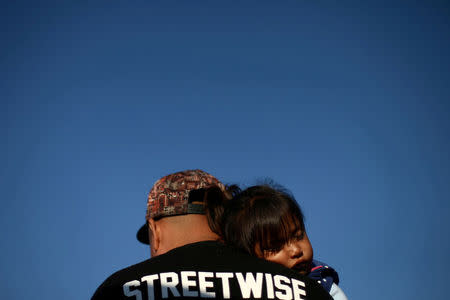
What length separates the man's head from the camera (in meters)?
2.69

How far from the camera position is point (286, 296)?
2.12 m

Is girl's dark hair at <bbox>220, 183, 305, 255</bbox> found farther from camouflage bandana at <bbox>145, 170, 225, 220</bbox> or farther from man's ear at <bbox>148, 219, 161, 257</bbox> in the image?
man's ear at <bbox>148, 219, 161, 257</bbox>

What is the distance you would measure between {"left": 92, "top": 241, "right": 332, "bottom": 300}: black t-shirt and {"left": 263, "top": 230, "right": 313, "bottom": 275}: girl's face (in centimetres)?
103

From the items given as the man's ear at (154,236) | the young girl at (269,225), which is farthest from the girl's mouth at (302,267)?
the man's ear at (154,236)

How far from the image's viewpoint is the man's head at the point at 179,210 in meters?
2.69

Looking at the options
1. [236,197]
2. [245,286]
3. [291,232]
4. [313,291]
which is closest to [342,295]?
[291,232]

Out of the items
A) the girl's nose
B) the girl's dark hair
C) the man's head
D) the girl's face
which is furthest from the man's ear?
the girl's nose

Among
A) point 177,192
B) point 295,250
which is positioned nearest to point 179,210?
point 177,192

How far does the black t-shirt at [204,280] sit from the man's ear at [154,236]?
57cm

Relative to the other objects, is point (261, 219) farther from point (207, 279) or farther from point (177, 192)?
point (207, 279)

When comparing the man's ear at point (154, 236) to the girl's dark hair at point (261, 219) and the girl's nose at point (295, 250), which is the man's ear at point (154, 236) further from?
the girl's nose at point (295, 250)

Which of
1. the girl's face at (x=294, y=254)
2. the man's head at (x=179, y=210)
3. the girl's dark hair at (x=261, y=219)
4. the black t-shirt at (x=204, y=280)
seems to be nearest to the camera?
the black t-shirt at (x=204, y=280)

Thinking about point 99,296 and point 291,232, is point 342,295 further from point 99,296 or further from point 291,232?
point 99,296

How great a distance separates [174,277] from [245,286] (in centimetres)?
36
